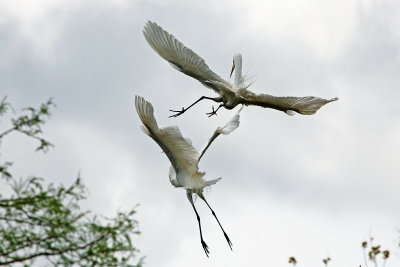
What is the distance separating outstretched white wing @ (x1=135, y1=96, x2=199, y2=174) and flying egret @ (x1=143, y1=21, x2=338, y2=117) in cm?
15

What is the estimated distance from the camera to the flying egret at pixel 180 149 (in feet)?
15.2

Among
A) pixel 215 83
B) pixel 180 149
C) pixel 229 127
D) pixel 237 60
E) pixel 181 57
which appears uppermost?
pixel 237 60

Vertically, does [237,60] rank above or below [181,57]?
above

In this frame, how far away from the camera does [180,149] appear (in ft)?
16.4

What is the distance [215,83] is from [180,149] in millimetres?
601

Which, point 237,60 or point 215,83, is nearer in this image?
point 215,83

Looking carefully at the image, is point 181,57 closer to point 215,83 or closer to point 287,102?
point 215,83

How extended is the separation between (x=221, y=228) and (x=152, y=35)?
1853 millimetres

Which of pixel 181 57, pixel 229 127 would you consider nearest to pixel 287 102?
pixel 229 127

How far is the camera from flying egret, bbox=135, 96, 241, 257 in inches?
182

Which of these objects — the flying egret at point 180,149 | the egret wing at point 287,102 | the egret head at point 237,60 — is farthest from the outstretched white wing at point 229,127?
the egret head at point 237,60

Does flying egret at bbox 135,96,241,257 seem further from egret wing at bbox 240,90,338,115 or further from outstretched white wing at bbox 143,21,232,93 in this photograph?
outstretched white wing at bbox 143,21,232,93

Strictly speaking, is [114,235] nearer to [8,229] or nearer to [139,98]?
[8,229]

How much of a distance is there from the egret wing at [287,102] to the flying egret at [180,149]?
0.18m
